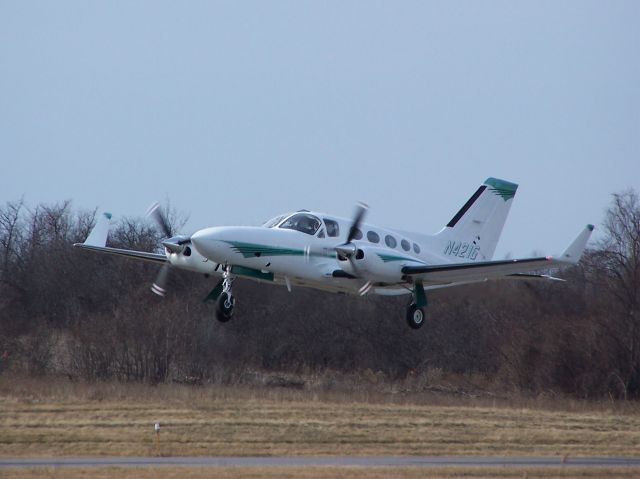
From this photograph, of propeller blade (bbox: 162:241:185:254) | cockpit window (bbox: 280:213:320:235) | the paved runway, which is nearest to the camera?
the paved runway

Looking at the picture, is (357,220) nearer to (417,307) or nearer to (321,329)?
(417,307)

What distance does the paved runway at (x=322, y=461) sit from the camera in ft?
78.3

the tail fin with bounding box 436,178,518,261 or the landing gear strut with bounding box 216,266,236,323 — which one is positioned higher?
the tail fin with bounding box 436,178,518,261

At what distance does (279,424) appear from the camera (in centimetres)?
3141

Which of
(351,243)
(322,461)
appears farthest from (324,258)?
(322,461)

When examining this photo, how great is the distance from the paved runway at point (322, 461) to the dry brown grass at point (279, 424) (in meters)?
1.17

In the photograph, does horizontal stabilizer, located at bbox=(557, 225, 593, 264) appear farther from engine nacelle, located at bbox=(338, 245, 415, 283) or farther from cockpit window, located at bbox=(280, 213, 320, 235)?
cockpit window, located at bbox=(280, 213, 320, 235)

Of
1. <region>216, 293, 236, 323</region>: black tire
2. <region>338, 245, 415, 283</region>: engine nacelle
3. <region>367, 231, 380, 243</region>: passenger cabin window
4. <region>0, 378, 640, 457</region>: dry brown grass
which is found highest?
<region>367, 231, 380, 243</region>: passenger cabin window

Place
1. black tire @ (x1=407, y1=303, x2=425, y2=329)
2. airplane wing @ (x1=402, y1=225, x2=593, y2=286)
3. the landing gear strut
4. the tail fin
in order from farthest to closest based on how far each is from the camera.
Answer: the tail fin < black tire @ (x1=407, y1=303, x2=425, y2=329) < airplane wing @ (x1=402, y1=225, x2=593, y2=286) < the landing gear strut

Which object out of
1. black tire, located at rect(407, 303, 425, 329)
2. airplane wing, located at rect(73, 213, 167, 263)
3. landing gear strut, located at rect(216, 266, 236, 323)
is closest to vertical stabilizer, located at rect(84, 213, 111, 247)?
airplane wing, located at rect(73, 213, 167, 263)

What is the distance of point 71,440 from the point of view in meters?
28.1

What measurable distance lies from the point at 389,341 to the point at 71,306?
1350cm

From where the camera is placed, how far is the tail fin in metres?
33.0

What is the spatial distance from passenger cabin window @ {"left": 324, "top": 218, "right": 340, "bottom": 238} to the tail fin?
18.2ft
